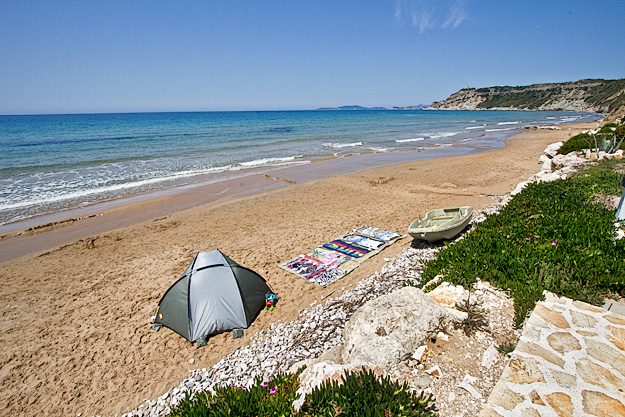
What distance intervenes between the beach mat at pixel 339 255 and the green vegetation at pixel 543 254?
221cm

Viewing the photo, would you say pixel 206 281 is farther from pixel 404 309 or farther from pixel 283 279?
pixel 404 309

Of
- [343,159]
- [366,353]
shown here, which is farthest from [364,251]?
[343,159]

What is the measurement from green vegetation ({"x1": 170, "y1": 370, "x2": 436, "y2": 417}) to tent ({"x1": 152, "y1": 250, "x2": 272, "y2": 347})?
8.29 ft

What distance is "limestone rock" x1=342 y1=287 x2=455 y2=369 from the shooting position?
4.02 meters

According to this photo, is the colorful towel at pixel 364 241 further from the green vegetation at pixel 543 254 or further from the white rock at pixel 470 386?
the white rock at pixel 470 386

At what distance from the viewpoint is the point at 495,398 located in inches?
128

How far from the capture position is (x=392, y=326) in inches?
168

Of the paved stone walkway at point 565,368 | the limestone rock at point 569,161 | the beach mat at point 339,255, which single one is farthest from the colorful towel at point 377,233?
the limestone rock at point 569,161

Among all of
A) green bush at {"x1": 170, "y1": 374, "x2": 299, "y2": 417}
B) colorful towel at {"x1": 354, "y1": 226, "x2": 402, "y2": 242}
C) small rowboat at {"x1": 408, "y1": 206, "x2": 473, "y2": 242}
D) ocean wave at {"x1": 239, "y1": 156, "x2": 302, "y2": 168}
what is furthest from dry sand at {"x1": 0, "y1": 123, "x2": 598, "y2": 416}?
ocean wave at {"x1": 239, "y1": 156, "x2": 302, "y2": 168}

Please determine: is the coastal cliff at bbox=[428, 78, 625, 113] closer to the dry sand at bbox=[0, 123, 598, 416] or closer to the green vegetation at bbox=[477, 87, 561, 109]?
the green vegetation at bbox=[477, 87, 561, 109]

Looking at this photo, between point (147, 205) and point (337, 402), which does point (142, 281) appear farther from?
point (147, 205)

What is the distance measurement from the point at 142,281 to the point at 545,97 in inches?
6852

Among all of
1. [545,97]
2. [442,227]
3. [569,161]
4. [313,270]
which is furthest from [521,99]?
[313,270]

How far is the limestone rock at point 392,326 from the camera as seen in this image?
13.2ft
